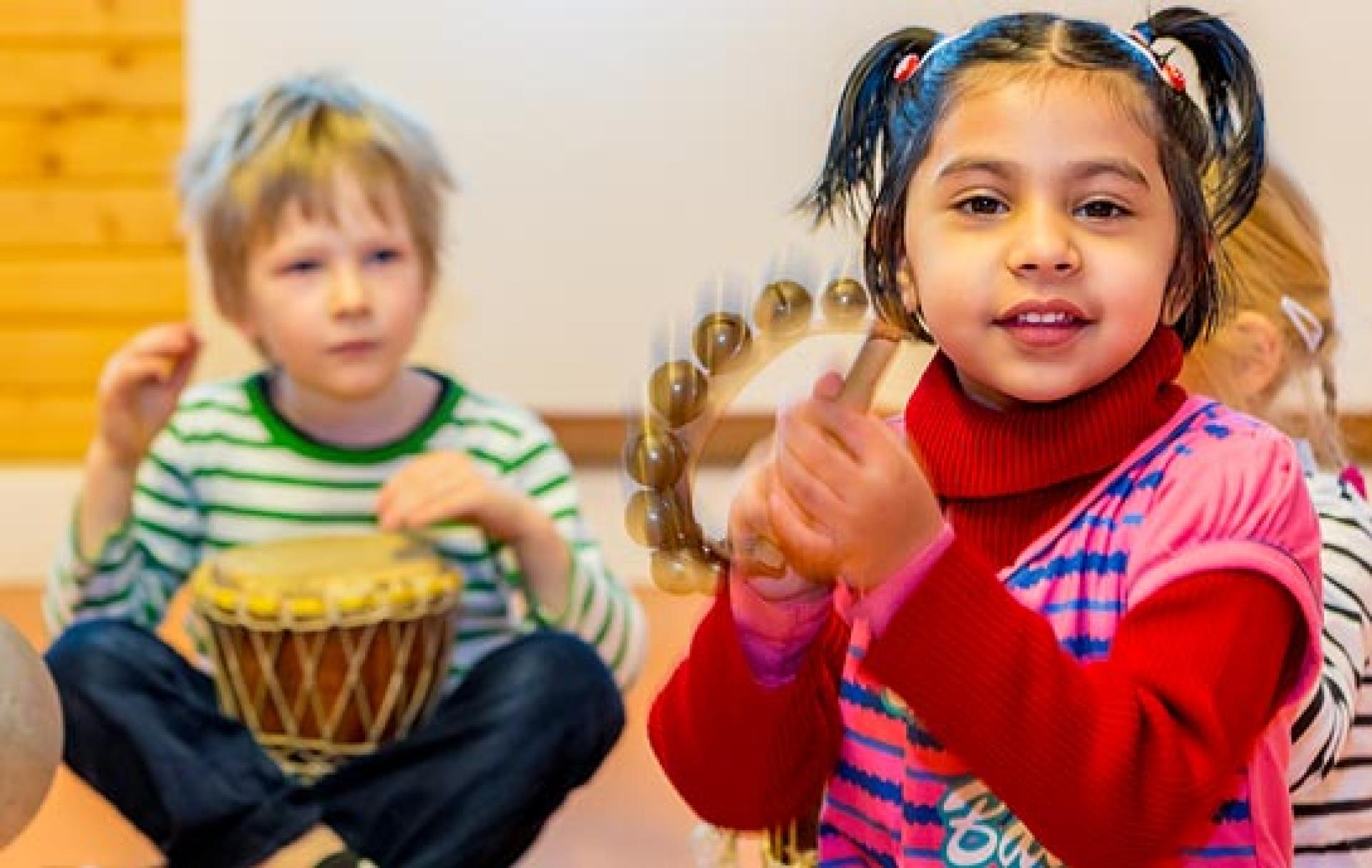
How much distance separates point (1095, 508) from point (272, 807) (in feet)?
3.12

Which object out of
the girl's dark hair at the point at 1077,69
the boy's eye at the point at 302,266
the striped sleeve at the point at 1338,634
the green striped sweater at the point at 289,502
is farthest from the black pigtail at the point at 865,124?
the boy's eye at the point at 302,266

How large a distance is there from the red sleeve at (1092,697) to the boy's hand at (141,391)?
3.76 ft

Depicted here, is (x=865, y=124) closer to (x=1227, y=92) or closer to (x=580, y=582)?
(x=1227, y=92)

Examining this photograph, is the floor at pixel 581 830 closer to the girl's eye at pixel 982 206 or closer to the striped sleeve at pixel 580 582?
the striped sleeve at pixel 580 582

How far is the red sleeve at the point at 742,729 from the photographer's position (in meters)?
1.11

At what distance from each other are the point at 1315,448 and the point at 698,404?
73 centimetres

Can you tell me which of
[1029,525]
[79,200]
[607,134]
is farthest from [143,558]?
Result: [79,200]

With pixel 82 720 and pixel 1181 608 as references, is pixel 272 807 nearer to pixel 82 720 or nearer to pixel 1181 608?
pixel 82 720

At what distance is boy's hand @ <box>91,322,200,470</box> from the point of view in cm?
195

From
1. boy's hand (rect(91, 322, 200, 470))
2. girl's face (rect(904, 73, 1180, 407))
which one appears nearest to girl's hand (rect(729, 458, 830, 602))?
girl's face (rect(904, 73, 1180, 407))

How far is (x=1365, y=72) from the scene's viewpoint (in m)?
3.04

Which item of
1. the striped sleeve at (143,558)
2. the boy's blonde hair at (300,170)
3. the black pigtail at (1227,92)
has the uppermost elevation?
the black pigtail at (1227,92)

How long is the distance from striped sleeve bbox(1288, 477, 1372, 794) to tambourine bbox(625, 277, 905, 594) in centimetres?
32

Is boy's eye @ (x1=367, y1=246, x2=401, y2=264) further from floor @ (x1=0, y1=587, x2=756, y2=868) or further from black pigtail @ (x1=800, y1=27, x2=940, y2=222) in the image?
black pigtail @ (x1=800, y1=27, x2=940, y2=222)
